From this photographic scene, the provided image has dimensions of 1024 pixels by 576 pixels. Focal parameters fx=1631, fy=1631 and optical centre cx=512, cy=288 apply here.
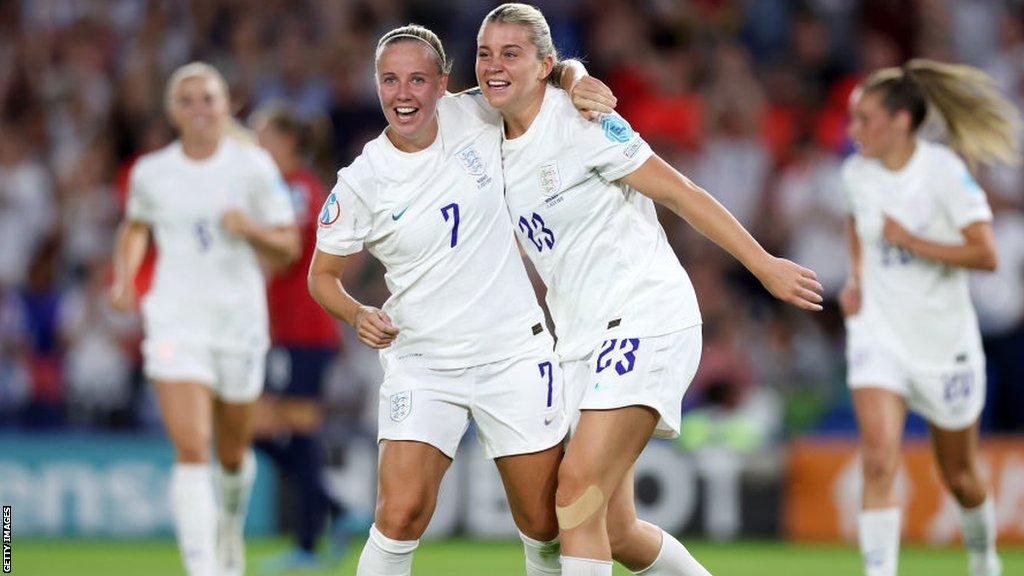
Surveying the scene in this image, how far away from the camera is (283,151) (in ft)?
32.0

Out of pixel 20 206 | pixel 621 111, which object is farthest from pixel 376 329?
pixel 20 206

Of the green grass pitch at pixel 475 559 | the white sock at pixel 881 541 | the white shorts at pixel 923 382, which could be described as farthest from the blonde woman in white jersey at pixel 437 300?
the green grass pitch at pixel 475 559

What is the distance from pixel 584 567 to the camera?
5.60 meters

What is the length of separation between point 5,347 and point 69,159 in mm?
2067

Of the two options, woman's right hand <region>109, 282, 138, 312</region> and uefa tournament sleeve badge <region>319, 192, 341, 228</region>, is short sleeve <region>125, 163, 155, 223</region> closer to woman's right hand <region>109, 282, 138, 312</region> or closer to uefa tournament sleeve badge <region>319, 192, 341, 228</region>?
woman's right hand <region>109, 282, 138, 312</region>

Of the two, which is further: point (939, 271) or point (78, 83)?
point (78, 83)

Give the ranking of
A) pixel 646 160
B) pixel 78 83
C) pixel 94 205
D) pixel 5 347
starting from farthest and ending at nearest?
pixel 78 83 → pixel 94 205 → pixel 5 347 → pixel 646 160

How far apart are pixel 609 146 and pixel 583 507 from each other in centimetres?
128

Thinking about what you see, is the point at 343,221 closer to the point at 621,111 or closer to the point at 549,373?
the point at 549,373

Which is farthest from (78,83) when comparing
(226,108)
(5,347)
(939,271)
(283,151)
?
(939,271)

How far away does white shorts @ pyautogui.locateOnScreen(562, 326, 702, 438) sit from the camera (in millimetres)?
5750

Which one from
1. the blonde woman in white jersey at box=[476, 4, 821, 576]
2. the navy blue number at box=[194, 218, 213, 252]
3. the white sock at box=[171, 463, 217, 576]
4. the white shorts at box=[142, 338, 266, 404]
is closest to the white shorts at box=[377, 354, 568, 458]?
the blonde woman in white jersey at box=[476, 4, 821, 576]

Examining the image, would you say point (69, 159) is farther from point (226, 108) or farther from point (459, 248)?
point (459, 248)

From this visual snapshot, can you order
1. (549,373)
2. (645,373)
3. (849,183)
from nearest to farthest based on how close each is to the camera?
1. (645,373)
2. (549,373)
3. (849,183)
